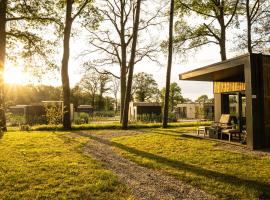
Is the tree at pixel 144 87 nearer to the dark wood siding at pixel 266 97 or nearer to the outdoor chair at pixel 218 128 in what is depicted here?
the outdoor chair at pixel 218 128

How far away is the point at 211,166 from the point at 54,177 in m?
3.74

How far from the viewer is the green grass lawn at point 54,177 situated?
526 cm

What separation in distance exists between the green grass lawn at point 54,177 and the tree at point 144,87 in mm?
50249

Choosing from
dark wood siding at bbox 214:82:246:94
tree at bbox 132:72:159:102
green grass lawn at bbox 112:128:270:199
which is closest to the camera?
green grass lawn at bbox 112:128:270:199

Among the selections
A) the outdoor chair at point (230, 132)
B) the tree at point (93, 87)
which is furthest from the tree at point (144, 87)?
the outdoor chair at point (230, 132)

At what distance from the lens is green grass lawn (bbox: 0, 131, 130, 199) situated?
5262mm

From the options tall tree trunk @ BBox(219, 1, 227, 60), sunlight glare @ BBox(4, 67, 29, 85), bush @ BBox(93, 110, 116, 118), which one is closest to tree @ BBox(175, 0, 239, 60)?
tall tree trunk @ BBox(219, 1, 227, 60)

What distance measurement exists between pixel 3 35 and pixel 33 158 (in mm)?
10996

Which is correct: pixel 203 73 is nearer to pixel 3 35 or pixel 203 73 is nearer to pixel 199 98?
pixel 3 35

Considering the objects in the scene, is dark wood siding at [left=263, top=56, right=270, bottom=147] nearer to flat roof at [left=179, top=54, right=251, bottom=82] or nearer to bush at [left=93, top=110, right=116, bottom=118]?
flat roof at [left=179, top=54, right=251, bottom=82]

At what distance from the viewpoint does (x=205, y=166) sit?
7.30 meters

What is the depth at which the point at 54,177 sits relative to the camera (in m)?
6.31

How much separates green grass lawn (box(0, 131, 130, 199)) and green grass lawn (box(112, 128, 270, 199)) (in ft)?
4.82

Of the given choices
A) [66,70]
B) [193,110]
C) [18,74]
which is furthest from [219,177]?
[193,110]
